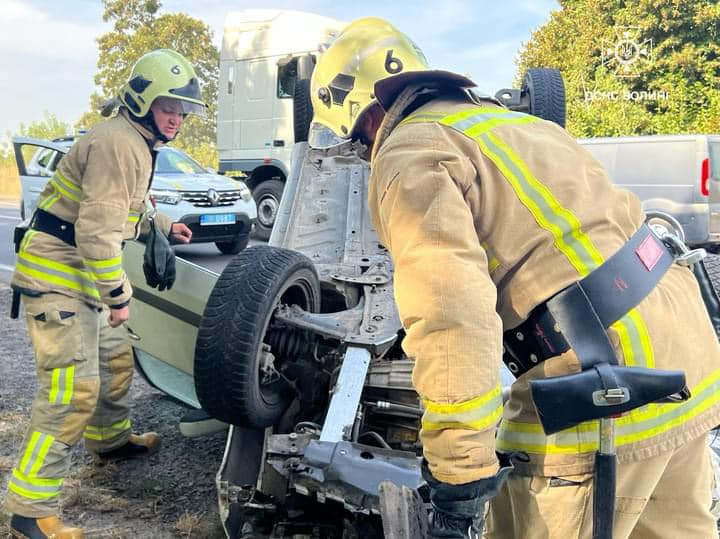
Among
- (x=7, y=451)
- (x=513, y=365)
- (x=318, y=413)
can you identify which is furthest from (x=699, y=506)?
(x=7, y=451)

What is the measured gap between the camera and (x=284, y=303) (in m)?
3.04

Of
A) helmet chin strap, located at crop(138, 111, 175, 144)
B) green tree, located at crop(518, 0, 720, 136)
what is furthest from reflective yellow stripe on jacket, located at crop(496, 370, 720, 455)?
green tree, located at crop(518, 0, 720, 136)

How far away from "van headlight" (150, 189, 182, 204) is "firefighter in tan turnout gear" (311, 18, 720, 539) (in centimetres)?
669

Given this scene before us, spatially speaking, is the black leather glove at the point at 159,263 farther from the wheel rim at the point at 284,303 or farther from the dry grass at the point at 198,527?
the dry grass at the point at 198,527

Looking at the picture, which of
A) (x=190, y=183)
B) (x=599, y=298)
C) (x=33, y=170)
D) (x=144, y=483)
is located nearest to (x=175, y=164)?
(x=190, y=183)

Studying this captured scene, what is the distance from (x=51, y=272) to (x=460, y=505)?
2302 mm

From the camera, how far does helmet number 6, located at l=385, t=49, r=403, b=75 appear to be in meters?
1.69

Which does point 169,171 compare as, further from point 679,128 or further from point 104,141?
point 679,128

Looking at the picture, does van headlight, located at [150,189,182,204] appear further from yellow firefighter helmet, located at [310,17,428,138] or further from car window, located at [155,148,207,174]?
yellow firefighter helmet, located at [310,17,428,138]

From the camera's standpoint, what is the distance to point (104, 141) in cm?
295

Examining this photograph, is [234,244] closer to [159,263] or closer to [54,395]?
[159,263]

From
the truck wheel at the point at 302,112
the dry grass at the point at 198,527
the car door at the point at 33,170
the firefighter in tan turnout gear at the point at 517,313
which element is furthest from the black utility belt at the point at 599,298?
the car door at the point at 33,170

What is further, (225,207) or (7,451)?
(225,207)

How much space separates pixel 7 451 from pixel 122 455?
627 millimetres
